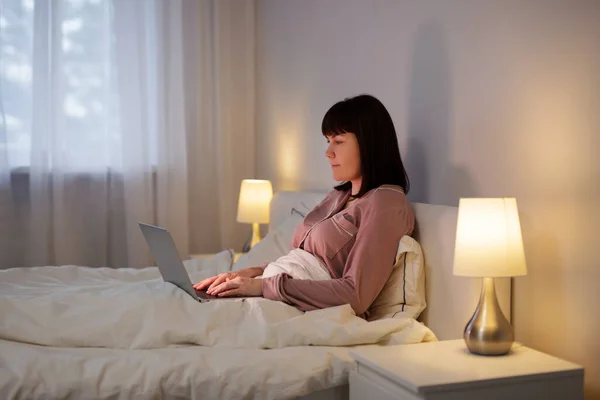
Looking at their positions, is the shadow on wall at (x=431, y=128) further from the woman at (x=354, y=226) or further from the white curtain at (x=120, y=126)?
the white curtain at (x=120, y=126)

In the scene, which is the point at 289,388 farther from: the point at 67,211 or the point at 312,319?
the point at 67,211

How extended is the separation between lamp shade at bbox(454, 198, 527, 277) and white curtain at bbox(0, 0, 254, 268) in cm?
262

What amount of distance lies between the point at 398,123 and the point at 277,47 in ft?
5.13

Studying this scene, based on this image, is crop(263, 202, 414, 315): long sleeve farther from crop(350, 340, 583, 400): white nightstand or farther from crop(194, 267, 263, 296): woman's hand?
crop(350, 340, 583, 400): white nightstand

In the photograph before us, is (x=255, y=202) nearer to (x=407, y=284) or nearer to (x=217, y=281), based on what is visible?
(x=217, y=281)

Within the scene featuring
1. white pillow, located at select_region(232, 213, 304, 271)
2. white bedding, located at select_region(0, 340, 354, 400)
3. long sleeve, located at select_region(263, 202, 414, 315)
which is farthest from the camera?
white pillow, located at select_region(232, 213, 304, 271)

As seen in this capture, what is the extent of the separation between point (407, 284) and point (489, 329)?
1.43 ft

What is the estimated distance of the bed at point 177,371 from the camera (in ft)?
Result: 5.26

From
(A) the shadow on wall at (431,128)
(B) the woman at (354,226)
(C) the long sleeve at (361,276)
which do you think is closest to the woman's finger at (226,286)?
(B) the woman at (354,226)

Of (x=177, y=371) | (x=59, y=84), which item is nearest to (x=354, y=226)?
(x=177, y=371)

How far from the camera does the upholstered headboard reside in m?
1.89

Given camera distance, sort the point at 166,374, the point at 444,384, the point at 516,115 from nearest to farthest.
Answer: the point at 444,384 → the point at 166,374 → the point at 516,115

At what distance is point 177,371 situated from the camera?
64.9 inches

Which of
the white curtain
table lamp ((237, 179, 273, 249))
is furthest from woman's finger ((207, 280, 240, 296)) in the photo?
the white curtain
